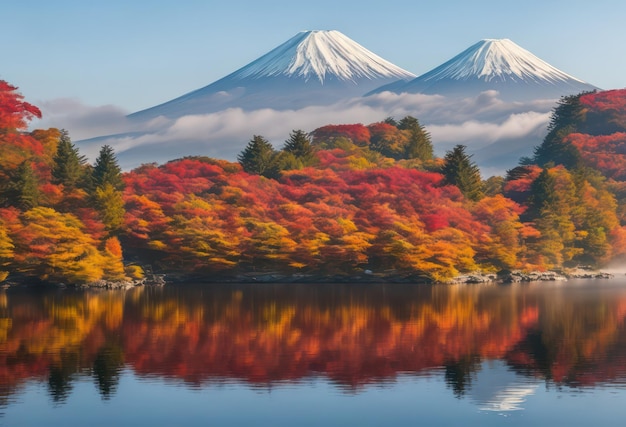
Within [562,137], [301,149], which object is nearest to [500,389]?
[301,149]

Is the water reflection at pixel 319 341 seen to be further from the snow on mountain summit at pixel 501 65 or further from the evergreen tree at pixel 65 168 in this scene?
the snow on mountain summit at pixel 501 65

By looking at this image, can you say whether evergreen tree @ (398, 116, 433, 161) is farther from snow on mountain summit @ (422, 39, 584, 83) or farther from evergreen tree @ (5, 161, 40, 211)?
snow on mountain summit @ (422, 39, 584, 83)

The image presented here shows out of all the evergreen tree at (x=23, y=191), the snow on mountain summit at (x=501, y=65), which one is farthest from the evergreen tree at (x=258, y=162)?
the snow on mountain summit at (x=501, y=65)

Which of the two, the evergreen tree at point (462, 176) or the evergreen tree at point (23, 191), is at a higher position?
the evergreen tree at point (462, 176)

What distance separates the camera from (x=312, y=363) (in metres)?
26.8

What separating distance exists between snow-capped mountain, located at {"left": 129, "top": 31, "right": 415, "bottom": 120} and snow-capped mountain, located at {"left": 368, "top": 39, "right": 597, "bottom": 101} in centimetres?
631

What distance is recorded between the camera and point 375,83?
173 metres

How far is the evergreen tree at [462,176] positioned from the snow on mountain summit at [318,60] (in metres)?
85.3

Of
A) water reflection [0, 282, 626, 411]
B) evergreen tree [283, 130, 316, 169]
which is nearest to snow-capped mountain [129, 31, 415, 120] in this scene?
evergreen tree [283, 130, 316, 169]

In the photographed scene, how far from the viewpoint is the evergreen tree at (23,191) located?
5691cm

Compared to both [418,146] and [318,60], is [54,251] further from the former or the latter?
[318,60]

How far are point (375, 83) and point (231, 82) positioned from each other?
2178 cm

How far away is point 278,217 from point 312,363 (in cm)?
3969

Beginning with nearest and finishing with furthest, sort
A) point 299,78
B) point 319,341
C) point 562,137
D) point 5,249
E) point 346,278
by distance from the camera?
point 319,341 → point 5,249 → point 346,278 → point 562,137 → point 299,78
